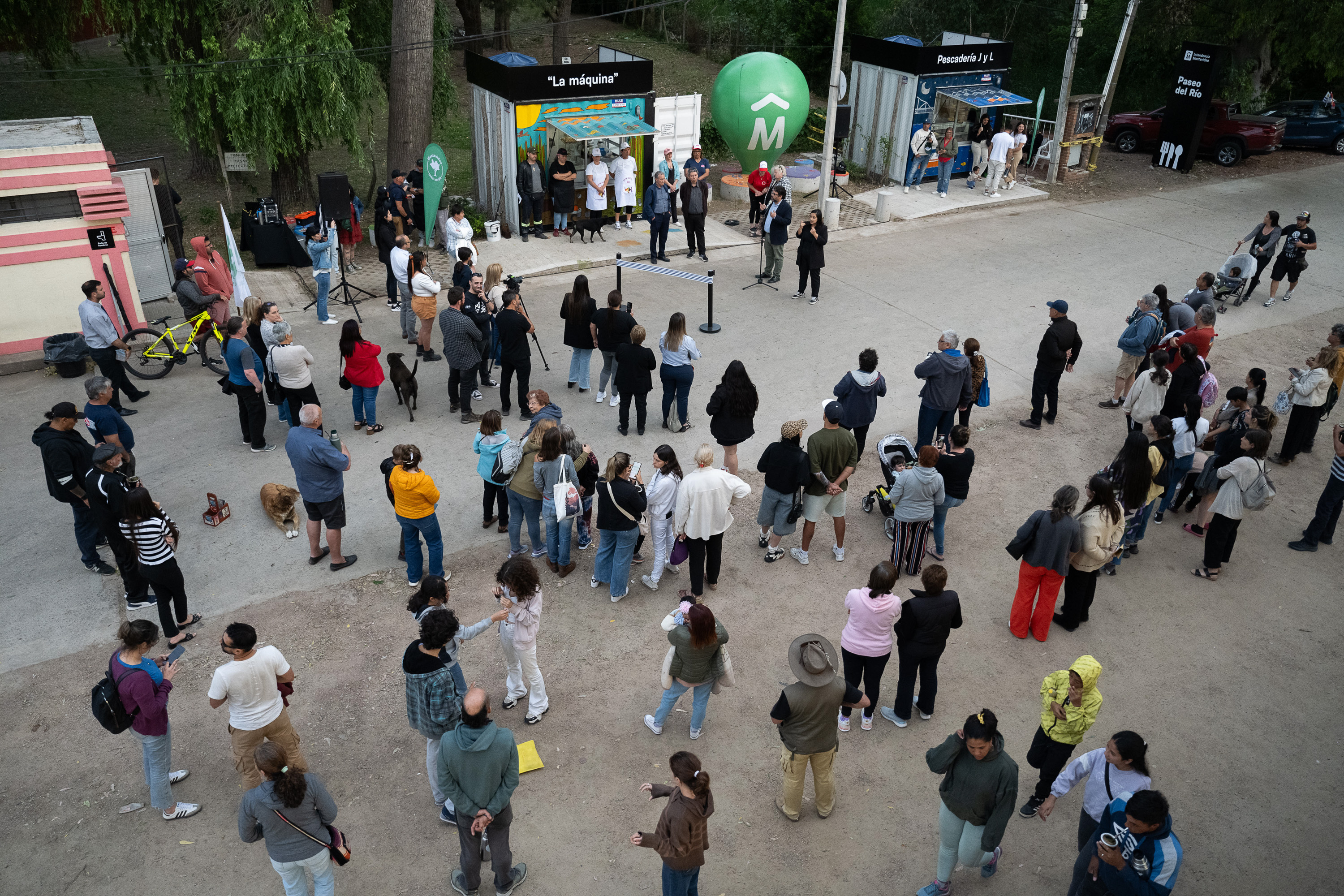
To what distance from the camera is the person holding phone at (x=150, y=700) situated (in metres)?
5.66

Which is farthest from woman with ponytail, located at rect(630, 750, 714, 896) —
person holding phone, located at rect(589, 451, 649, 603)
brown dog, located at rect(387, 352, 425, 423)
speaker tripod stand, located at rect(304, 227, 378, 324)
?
speaker tripod stand, located at rect(304, 227, 378, 324)

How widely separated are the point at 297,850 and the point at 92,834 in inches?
81.0

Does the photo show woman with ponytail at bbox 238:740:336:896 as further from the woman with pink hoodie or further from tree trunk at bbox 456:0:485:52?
tree trunk at bbox 456:0:485:52

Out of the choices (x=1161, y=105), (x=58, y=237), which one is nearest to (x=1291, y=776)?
(x=58, y=237)

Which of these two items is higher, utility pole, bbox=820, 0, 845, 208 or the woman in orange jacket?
utility pole, bbox=820, 0, 845, 208

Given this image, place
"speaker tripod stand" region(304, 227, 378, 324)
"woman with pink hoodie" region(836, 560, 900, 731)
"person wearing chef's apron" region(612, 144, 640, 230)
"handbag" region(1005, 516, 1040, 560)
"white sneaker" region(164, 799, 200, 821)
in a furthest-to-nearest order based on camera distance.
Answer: "person wearing chef's apron" region(612, 144, 640, 230) → "speaker tripod stand" region(304, 227, 378, 324) → "handbag" region(1005, 516, 1040, 560) → "woman with pink hoodie" region(836, 560, 900, 731) → "white sneaker" region(164, 799, 200, 821)

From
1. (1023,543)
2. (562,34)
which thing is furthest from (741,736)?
(562,34)

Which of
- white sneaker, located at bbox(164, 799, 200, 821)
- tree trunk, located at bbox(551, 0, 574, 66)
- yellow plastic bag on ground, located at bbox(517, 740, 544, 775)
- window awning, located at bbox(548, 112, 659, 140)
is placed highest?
tree trunk, located at bbox(551, 0, 574, 66)

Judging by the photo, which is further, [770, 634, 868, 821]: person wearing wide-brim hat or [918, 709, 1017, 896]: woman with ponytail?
[770, 634, 868, 821]: person wearing wide-brim hat

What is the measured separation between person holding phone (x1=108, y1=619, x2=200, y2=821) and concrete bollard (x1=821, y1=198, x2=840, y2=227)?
1400 cm

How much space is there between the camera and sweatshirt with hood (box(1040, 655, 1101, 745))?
5.65 metres

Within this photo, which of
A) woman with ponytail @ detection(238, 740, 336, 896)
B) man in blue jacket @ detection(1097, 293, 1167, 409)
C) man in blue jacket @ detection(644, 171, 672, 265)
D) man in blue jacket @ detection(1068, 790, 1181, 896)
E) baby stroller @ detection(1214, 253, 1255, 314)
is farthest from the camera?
man in blue jacket @ detection(644, 171, 672, 265)

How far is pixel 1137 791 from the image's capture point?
187 inches

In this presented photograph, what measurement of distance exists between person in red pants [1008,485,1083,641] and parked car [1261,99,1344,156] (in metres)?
20.6
